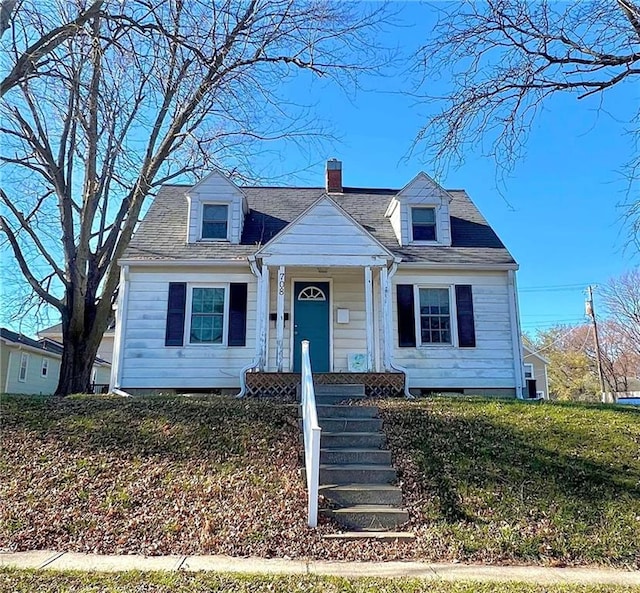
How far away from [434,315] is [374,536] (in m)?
7.01

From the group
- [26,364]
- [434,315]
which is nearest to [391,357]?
[434,315]

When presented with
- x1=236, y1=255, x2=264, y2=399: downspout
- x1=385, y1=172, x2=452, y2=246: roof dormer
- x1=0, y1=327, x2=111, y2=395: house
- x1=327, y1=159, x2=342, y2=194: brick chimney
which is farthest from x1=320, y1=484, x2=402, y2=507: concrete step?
x1=0, y1=327, x2=111, y2=395: house

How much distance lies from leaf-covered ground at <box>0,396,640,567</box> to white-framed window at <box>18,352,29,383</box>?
1240 centimetres

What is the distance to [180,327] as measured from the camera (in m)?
10.7

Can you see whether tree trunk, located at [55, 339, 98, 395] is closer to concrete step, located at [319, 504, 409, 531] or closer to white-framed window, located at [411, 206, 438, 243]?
concrete step, located at [319, 504, 409, 531]

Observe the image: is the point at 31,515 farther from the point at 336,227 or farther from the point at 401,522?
the point at 336,227

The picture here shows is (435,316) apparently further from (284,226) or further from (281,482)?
(281,482)

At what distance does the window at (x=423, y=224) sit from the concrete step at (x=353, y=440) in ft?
21.9

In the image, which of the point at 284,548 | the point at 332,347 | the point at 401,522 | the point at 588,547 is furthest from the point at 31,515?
the point at 332,347

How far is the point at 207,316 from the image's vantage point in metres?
10.8

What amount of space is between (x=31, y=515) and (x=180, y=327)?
5883 mm

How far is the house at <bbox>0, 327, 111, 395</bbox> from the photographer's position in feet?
58.0

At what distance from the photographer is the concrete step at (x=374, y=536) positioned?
4.70 metres

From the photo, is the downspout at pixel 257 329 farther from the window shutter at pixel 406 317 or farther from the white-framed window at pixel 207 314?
the window shutter at pixel 406 317
